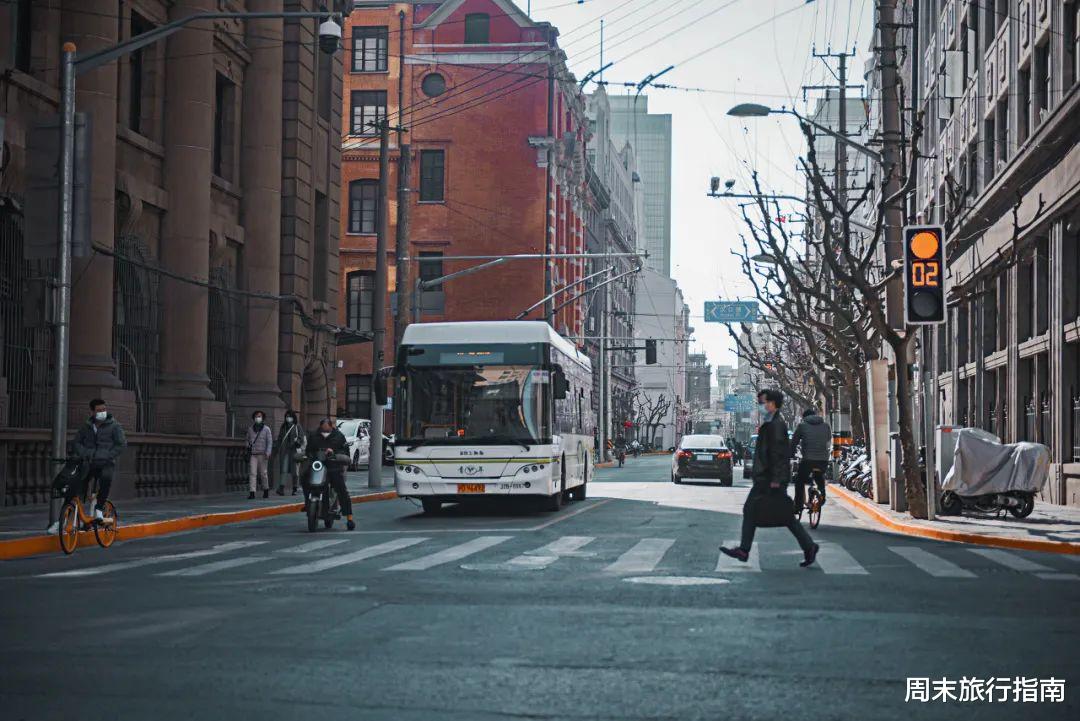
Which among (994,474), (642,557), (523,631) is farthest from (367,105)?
(523,631)

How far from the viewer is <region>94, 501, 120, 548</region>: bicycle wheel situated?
57.9 feet

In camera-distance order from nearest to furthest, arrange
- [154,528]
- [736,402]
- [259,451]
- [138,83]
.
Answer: [154,528]
[259,451]
[138,83]
[736,402]

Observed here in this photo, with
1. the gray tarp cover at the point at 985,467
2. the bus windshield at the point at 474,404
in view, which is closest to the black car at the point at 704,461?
the bus windshield at the point at 474,404

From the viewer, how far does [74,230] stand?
61.5ft

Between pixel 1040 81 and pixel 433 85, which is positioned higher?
pixel 433 85

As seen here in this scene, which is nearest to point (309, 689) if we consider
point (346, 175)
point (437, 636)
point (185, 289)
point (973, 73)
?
point (437, 636)

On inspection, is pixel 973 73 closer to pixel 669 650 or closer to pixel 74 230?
pixel 74 230

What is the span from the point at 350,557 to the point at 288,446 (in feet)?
46.7

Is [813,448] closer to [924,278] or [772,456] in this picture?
[924,278]

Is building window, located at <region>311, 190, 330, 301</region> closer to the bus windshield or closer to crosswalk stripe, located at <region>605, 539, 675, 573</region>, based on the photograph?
the bus windshield

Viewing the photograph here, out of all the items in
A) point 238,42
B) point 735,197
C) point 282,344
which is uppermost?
point 238,42

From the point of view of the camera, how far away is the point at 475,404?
78.7ft

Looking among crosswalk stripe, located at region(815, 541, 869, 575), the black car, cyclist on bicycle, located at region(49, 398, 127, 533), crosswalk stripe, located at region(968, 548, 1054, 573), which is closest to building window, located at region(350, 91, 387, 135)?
the black car

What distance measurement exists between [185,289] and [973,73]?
23.4 m
